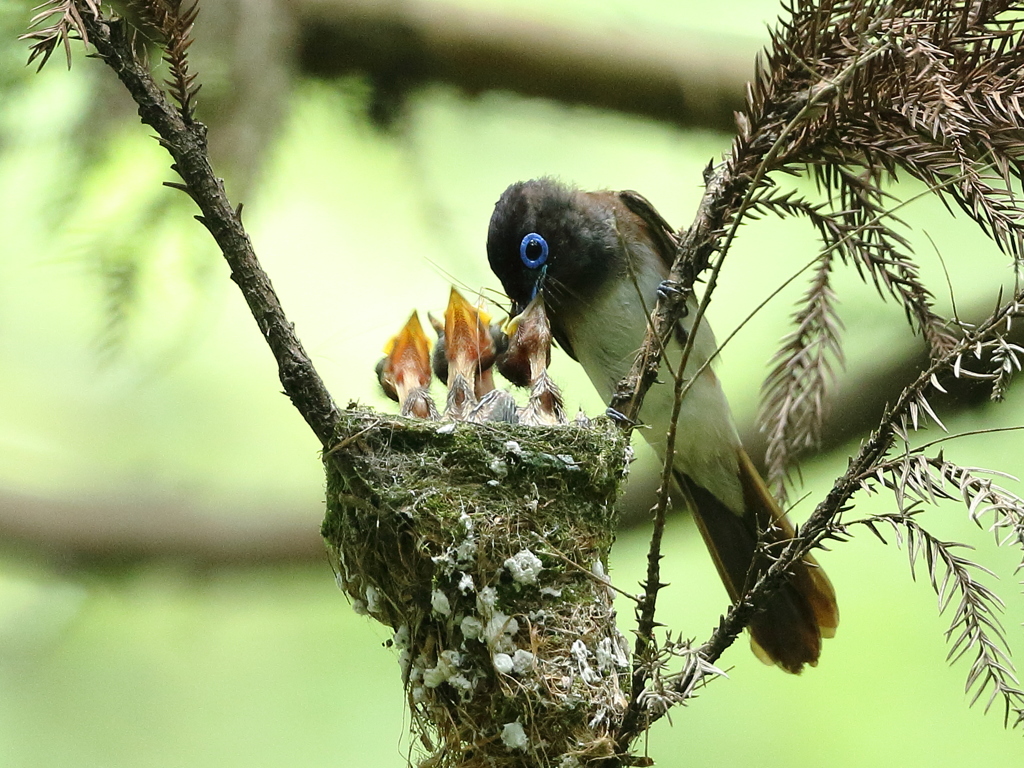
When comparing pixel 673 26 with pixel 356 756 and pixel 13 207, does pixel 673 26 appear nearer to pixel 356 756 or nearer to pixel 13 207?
pixel 13 207

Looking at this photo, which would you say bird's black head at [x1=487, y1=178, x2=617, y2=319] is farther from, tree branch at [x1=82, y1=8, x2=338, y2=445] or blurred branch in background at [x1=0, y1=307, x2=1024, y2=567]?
tree branch at [x1=82, y1=8, x2=338, y2=445]

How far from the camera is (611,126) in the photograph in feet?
10.8

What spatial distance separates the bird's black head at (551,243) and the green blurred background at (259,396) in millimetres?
359

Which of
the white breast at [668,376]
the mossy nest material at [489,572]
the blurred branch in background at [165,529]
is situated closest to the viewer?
the mossy nest material at [489,572]

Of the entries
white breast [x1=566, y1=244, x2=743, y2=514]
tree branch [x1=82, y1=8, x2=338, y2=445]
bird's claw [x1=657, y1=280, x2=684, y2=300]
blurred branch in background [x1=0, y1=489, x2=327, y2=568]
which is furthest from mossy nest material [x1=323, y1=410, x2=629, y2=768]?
blurred branch in background [x1=0, y1=489, x2=327, y2=568]

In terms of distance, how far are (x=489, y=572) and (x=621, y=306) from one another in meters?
1.25

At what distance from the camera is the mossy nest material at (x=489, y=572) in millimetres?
1503

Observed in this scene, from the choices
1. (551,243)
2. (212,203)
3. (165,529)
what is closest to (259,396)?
(165,529)

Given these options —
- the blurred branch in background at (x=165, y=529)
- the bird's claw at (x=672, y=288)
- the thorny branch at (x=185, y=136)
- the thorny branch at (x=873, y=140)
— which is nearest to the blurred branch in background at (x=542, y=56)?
the blurred branch in background at (x=165, y=529)

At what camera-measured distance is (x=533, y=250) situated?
8.18 ft

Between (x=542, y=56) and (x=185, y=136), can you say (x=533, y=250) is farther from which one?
(x=185, y=136)

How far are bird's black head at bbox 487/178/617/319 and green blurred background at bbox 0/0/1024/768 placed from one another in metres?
0.36

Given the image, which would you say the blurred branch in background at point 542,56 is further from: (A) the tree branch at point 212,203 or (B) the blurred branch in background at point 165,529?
(A) the tree branch at point 212,203

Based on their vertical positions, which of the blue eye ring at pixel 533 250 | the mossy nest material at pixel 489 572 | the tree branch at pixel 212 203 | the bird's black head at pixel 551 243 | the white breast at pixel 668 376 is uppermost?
the bird's black head at pixel 551 243
